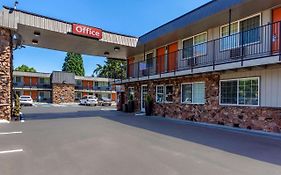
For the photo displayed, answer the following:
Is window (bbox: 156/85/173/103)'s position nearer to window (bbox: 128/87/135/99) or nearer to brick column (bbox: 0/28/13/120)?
window (bbox: 128/87/135/99)

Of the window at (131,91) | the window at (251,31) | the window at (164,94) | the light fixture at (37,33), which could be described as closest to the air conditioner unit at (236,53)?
the window at (251,31)

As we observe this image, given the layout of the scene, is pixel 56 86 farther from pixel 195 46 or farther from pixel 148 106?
pixel 195 46

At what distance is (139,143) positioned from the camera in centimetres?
853

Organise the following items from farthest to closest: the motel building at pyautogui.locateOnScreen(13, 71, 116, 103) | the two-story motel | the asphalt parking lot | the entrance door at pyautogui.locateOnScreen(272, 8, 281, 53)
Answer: the motel building at pyautogui.locateOnScreen(13, 71, 116, 103) → the two-story motel → the entrance door at pyautogui.locateOnScreen(272, 8, 281, 53) → the asphalt parking lot

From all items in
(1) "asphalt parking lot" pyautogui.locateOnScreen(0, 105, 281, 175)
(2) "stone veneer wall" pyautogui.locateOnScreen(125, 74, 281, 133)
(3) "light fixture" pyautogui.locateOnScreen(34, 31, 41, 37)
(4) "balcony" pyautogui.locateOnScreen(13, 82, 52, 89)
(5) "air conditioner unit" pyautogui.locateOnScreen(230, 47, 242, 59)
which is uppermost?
(3) "light fixture" pyautogui.locateOnScreen(34, 31, 41, 37)

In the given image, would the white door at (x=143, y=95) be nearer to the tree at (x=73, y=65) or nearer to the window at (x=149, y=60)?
the window at (x=149, y=60)

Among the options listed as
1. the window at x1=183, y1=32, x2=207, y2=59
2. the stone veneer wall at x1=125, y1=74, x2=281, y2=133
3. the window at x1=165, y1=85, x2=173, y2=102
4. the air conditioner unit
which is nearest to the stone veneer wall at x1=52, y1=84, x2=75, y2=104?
the stone veneer wall at x1=125, y1=74, x2=281, y2=133

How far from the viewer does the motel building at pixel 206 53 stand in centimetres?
1150

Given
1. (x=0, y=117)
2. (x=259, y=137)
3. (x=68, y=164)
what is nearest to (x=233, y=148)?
(x=259, y=137)

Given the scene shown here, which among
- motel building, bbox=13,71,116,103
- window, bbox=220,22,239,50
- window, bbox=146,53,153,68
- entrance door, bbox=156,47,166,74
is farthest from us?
motel building, bbox=13,71,116,103

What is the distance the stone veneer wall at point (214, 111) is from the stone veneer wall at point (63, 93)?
30674 mm

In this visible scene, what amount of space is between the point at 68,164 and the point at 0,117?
9872 mm

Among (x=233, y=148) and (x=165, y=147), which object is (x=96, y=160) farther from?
(x=233, y=148)

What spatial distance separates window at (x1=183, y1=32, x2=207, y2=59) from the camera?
51.0 ft
